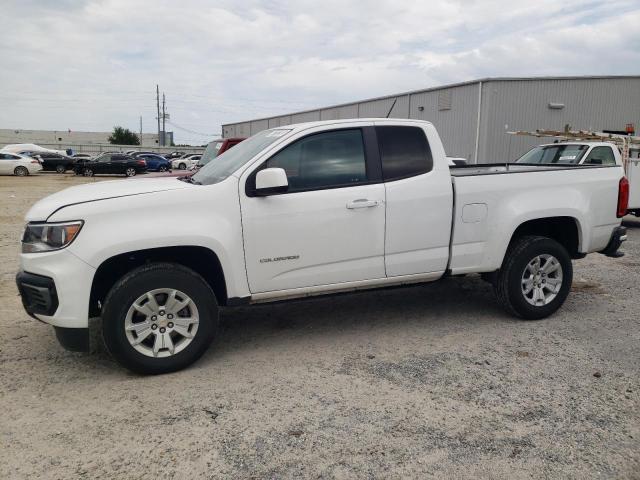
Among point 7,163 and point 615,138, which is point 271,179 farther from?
point 7,163

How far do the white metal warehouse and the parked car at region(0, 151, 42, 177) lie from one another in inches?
972

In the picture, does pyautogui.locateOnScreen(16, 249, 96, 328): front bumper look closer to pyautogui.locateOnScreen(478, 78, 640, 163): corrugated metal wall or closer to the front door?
the front door

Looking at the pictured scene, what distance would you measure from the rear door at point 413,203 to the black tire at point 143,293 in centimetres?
161

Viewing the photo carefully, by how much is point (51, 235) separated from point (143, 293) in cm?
75

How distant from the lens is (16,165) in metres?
32.9

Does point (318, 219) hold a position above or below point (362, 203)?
below

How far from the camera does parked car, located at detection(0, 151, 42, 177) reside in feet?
107

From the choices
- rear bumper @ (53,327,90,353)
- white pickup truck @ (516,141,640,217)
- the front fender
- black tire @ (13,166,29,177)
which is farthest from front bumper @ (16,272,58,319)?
black tire @ (13,166,29,177)

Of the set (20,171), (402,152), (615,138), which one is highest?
(615,138)

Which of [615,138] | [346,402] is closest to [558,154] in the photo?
[615,138]

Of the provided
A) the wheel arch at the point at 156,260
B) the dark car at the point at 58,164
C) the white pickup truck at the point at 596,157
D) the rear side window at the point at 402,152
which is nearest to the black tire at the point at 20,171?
the dark car at the point at 58,164

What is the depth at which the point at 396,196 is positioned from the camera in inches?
184

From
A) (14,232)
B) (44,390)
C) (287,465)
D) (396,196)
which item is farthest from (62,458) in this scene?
(14,232)

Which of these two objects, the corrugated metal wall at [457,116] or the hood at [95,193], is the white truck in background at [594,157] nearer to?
the hood at [95,193]
